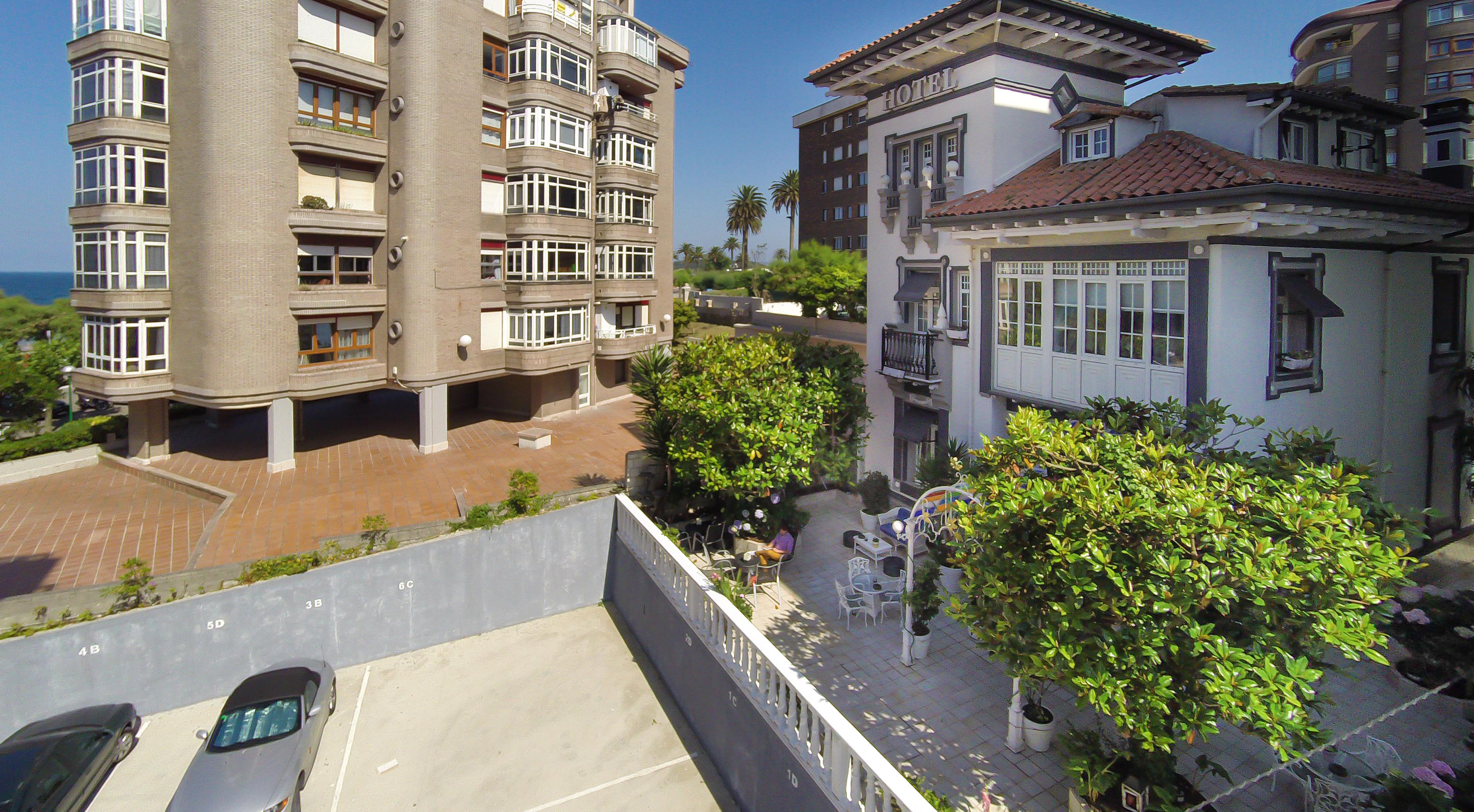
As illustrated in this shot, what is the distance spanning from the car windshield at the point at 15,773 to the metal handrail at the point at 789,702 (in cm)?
933

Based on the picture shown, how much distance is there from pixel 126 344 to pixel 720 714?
22.8 meters

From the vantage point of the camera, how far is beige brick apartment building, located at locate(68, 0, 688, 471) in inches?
848

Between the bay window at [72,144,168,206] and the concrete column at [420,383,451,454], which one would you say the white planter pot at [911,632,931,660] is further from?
the bay window at [72,144,168,206]

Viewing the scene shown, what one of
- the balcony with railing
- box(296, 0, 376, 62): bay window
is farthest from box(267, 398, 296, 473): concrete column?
the balcony with railing

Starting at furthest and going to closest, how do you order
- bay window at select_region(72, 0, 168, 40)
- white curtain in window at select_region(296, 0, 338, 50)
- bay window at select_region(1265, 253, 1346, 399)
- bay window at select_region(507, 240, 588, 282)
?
1. bay window at select_region(507, 240, 588, 282)
2. white curtain in window at select_region(296, 0, 338, 50)
3. bay window at select_region(72, 0, 168, 40)
4. bay window at select_region(1265, 253, 1346, 399)

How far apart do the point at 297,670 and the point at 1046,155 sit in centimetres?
1853

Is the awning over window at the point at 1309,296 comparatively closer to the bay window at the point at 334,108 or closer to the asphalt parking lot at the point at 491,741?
the asphalt parking lot at the point at 491,741

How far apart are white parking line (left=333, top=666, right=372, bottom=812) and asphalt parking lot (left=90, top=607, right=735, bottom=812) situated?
0.08ft

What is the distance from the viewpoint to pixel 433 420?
25891mm

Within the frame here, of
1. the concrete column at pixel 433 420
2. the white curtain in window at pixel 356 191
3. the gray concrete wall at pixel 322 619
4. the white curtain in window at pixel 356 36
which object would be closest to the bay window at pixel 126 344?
the white curtain in window at pixel 356 191

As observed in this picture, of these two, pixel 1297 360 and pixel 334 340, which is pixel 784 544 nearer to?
pixel 1297 360

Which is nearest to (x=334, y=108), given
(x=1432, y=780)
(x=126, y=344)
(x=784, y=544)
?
(x=126, y=344)

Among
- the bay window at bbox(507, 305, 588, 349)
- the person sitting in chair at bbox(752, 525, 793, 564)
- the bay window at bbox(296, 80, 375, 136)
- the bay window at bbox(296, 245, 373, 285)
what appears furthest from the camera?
the bay window at bbox(507, 305, 588, 349)

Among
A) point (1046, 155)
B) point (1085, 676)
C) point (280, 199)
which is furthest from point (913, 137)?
point (280, 199)
